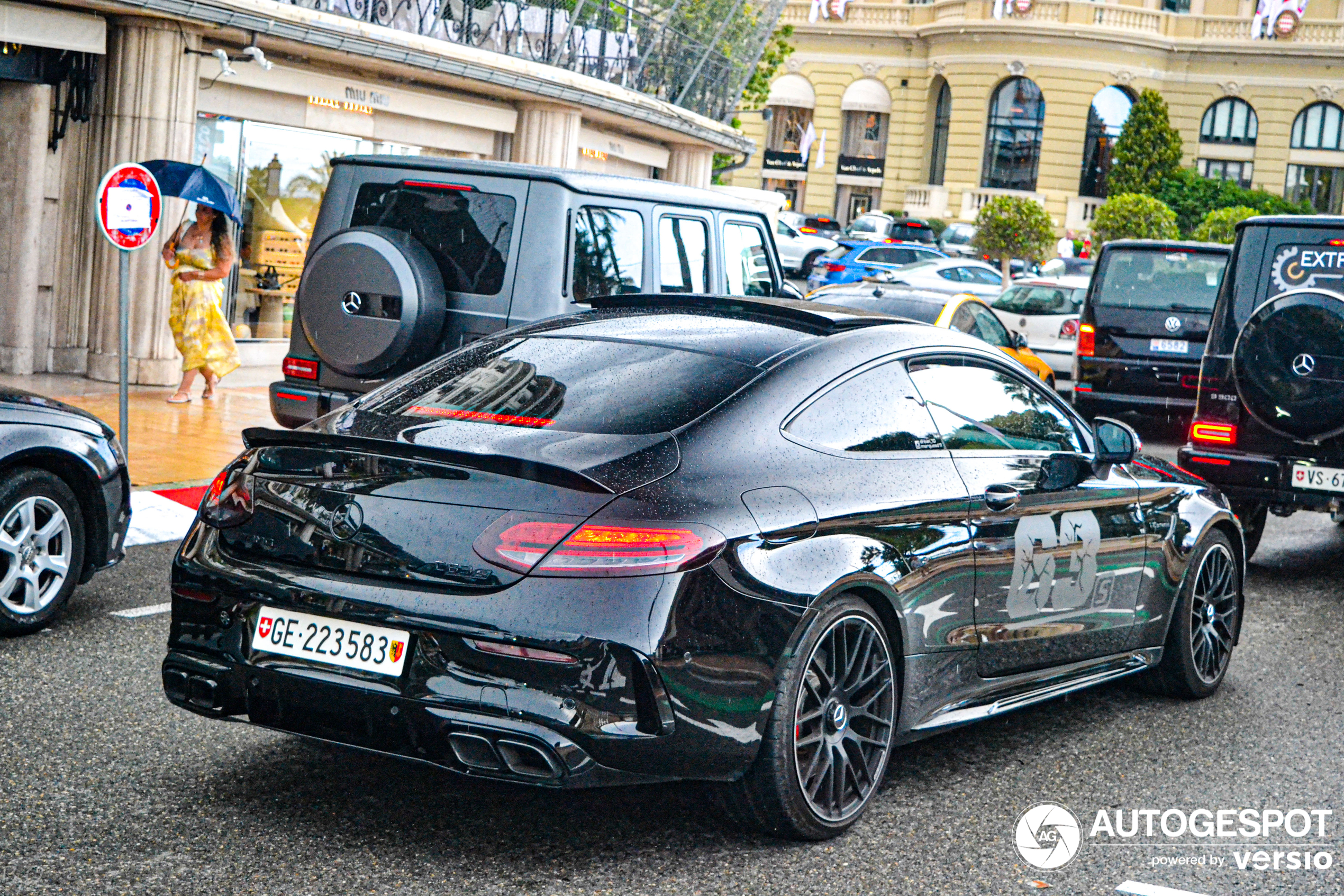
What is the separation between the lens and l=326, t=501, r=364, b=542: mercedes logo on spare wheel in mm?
4246

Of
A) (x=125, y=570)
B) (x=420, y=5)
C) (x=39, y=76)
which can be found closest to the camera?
(x=125, y=570)

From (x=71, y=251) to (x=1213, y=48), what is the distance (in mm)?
58917

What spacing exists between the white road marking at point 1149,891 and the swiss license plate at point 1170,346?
11.2 metres

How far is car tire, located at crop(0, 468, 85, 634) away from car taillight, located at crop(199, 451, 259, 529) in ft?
6.75

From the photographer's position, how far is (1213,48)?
212ft

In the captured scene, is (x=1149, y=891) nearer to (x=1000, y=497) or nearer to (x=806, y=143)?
(x=1000, y=497)

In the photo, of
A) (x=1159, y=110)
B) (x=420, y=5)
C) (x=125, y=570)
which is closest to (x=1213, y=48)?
(x=1159, y=110)

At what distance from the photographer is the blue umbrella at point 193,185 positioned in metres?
12.6

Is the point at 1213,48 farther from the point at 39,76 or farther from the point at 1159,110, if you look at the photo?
the point at 39,76

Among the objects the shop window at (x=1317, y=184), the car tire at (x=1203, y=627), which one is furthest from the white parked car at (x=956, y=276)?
the shop window at (x=1317, y=184)

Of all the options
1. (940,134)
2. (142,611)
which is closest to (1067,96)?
(940,134)

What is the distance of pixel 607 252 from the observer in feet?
28.6

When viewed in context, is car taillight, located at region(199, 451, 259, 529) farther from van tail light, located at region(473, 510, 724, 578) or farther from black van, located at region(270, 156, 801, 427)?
black van, located at region(270, 156, 801, 427)

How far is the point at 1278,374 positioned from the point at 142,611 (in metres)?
6.17
